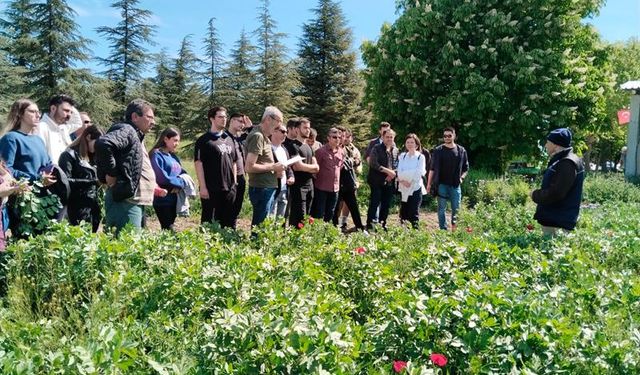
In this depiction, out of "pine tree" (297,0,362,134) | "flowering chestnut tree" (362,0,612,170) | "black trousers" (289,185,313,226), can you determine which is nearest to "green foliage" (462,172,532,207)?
"flowering chestnut tree" (362,0,612,170)

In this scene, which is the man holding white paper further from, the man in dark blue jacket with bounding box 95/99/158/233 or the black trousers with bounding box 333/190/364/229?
the man in dark blue jacket with bounding box 95/99/158/233

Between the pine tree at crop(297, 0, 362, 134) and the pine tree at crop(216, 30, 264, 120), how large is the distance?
3.69 m

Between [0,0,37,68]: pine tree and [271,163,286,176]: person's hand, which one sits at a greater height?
[0,0,37,68]: pine tree

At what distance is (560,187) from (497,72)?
14496mm

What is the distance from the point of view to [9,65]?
25609mm

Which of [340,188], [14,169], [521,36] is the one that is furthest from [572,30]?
[14,169]

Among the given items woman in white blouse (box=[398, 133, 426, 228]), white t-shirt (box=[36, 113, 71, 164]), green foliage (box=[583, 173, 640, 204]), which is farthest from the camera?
green foliage (box=[583, 173, 640, 204])

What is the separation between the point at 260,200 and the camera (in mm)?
6227

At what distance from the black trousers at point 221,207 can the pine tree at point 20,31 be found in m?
23.9

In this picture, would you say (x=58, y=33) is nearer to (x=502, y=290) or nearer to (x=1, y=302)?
(x=1, y=302)

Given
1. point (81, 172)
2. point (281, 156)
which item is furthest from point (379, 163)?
point (81, 172)

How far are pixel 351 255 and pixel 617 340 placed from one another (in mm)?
2031

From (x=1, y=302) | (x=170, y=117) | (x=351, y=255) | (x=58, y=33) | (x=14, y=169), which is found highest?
(x=58, y=33)

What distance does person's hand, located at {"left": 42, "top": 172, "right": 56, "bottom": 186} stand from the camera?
15.3ft
